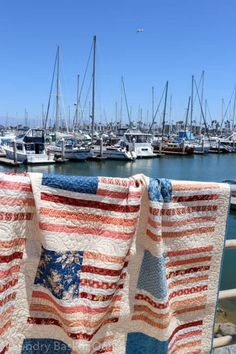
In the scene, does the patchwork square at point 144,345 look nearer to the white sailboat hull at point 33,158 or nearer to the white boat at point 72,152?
the white sailboat hull at point 33,158

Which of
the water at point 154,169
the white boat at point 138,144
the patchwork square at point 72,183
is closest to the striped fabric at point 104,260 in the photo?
the patchwork square at point 72,183

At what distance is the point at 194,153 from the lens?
4456 centimetres

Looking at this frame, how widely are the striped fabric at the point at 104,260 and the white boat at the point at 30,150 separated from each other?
2741cm

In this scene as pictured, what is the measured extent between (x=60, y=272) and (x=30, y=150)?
94.0ft

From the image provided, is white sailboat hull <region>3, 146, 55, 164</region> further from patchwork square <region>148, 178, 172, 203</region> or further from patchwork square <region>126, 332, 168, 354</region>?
patchwork square <region>148, 178, 172, 203</region>

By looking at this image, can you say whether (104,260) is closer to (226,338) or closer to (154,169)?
(226,338)

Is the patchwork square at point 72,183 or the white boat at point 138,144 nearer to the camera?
the patchwork square at point 72,183

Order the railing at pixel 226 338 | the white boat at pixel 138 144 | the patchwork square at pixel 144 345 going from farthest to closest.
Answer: the white boat at pixel 138 144 → the railing at pixel 226 338 → the patchwork square at pixel 144 345

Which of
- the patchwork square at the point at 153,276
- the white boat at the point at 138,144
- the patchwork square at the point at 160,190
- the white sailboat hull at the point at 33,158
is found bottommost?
the white sailboat hull at the point at 33,158

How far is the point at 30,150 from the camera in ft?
94.9

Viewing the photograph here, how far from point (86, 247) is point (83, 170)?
1064 inches

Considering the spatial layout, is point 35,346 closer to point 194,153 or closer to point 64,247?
point 64,247

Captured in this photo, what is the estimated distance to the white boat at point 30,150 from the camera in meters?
28.1

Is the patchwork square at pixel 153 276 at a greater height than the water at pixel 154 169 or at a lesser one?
greater
